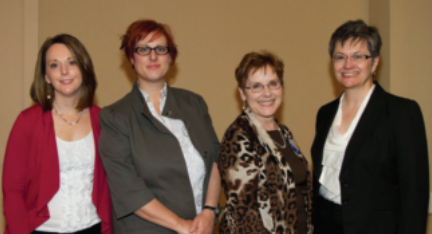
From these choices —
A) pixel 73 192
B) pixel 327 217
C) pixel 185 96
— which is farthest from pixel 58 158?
pixel 327 217

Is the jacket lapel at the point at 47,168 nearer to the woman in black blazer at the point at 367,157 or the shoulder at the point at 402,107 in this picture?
the woman in black blazer at the point at 367,157

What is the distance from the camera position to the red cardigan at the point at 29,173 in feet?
6.04

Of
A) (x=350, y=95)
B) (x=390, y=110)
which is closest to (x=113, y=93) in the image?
(x=350, y=95)

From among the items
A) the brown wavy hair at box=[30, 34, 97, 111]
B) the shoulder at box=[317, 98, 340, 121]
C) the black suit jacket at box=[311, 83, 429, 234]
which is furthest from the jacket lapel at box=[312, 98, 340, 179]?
the brown wavy hair at box=[30, 34, 97, 111]

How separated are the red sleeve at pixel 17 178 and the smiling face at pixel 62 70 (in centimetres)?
29

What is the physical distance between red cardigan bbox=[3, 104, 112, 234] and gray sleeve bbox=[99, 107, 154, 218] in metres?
0.24

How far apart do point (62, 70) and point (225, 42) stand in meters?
1.77

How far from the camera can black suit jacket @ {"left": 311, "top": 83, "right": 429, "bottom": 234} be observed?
5.76 feet

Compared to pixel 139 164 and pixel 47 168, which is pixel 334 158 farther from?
pixel 47 168

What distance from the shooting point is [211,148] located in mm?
2141

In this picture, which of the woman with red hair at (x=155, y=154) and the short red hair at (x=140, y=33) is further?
the short red hair at (x=140, y=33)

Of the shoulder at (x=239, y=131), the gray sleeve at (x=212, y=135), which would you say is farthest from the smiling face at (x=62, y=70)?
the shoulder at (x=239, y=131)

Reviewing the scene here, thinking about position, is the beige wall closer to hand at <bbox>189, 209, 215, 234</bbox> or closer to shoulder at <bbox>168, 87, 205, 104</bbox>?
shoulder at <bbox>168, 87, 205, 104</bbox>

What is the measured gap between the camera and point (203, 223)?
6.31ft
